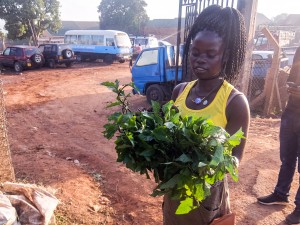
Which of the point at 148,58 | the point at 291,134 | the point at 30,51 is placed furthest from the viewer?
the point at 30,51

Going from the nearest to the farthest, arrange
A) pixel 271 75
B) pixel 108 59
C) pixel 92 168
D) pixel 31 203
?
pixel 31 203 < pixel 92 168 < pixel 271 75 < pixel 108 59

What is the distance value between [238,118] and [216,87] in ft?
0.78

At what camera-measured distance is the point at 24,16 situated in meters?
28.1

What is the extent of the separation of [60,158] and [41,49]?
15219 millimetres

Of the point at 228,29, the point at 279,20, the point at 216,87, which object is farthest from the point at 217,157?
the point at 279,20

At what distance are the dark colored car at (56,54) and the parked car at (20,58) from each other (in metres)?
1.08

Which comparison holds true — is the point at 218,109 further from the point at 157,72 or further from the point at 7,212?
the point at 157,72

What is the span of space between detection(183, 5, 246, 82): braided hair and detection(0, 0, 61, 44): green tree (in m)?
29.9

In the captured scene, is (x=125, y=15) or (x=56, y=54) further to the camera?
(x=125, y=15)

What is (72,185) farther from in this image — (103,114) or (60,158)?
(103,114)

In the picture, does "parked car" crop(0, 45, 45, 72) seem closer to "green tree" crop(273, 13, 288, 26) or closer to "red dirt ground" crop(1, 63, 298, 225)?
"red dirt ground" crop(1, 63, 298, 225)

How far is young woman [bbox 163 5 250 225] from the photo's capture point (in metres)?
1.54

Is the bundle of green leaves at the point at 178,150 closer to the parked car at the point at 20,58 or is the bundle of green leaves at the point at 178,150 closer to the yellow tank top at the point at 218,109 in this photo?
the yellow tank top at the point at 218,109

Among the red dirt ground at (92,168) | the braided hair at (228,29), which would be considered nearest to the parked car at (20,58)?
the red dirt ground at (92,168)
